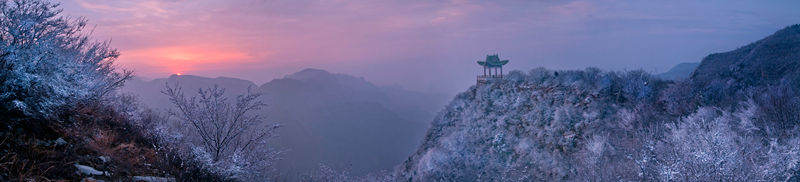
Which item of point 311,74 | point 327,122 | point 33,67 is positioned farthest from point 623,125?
point 311,74

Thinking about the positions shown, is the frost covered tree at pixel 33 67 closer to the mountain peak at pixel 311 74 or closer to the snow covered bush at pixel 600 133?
the snow covered bush at pixel 600 133

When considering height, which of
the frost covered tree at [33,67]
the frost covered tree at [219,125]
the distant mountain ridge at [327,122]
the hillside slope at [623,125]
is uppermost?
the frost covered tree at [33,67]

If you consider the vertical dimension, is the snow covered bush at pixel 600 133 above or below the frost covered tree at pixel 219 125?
below

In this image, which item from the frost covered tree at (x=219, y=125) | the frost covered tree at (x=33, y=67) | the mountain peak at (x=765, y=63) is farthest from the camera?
the mountain peak at (x=765, y=63)

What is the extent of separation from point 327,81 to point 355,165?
66.4 meters

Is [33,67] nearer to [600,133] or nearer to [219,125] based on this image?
[219,125]

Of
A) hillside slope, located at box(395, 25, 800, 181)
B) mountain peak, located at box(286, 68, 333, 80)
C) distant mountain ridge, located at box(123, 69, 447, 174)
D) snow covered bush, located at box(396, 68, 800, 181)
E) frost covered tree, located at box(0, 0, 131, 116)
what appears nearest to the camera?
frost covered tree, located at box(0, 0, 131, 116)

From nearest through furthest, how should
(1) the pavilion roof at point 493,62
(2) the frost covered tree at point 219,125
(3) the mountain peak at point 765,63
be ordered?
(2) the frost covered tree at point 219,125 < (3) the mountain peak at point 765,63 < (1) the pavilion roof at point 493,62

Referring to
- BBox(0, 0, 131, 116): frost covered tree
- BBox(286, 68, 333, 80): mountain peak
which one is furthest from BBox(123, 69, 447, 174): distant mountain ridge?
BBox(0, 0, 131, 116): frost covered tree

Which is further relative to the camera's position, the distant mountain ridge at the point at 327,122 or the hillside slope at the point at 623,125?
the distant mountain ridge at the point at 327,122

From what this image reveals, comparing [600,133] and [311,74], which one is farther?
[311,74]

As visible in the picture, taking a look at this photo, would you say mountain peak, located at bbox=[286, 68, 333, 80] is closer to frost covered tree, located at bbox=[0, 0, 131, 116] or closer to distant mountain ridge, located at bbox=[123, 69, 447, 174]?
distant mountain ridge, located at bbox=[123, 69, 447, 174]

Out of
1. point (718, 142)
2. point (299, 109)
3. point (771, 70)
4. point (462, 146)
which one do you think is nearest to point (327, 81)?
point (299, 109)

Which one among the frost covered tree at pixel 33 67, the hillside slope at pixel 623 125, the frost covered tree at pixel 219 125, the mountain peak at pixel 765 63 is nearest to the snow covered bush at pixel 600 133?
the hillside slope at pixel 623 125
